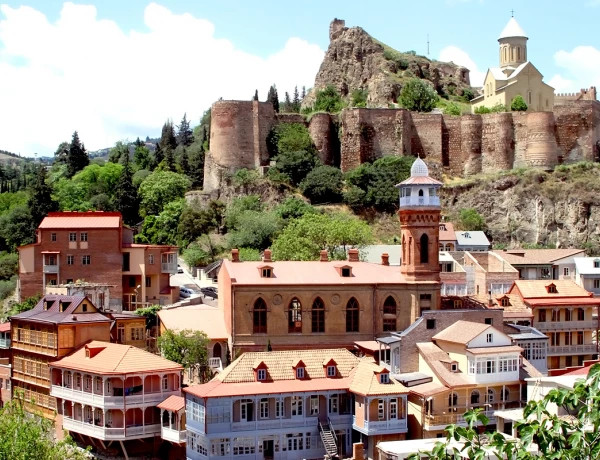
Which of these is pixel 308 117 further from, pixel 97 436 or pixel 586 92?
pixel 97 436

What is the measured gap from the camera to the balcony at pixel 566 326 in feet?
169

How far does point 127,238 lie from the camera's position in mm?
63500

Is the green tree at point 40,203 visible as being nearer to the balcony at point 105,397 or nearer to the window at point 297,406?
the balcony at point 105,397

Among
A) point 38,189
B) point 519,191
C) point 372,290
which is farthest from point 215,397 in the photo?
point 519,191

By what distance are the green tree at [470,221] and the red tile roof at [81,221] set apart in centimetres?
3328

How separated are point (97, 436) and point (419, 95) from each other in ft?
205

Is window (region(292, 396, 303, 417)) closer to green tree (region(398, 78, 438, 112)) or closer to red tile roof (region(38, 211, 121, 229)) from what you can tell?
red tile roof (region(38, 211, 121, 229))

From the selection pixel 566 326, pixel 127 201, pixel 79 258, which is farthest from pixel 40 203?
pixel 566 326

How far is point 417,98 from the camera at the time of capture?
312ft

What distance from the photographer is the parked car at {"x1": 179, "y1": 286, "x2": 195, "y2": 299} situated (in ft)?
206

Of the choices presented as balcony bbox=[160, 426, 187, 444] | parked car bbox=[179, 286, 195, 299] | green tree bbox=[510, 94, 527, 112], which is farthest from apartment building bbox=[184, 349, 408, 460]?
green tree bbox=[510, 94, 527, 112]

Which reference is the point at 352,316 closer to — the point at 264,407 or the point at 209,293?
the point at 264,407

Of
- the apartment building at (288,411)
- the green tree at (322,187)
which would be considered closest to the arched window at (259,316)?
the apartment building at (288,411)

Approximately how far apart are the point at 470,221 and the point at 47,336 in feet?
150
